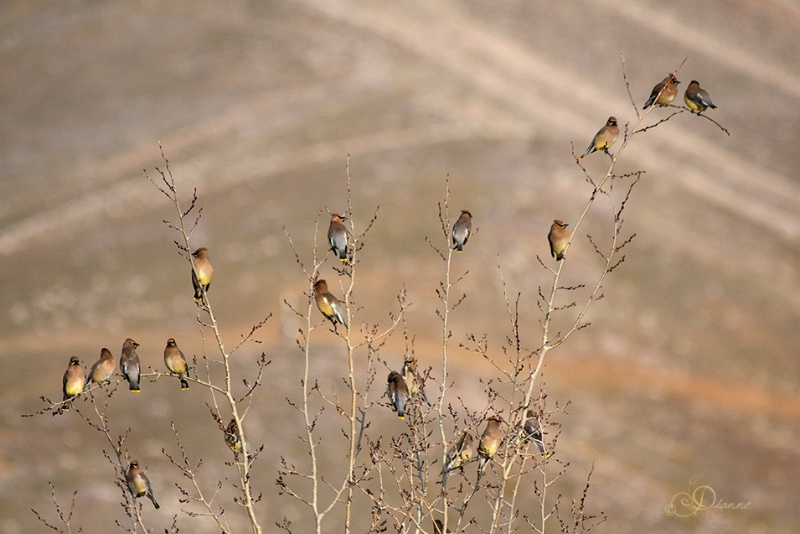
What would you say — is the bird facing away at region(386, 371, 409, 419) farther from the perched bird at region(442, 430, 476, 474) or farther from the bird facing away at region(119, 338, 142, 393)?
the bird facing away at region(119, 338, 142, 393)

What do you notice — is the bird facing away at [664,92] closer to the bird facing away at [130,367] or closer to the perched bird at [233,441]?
the perched bird at [233,441]

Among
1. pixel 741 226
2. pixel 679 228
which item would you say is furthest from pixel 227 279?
pixel 741 226

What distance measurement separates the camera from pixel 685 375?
1283 inches

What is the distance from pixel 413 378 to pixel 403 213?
998 inches

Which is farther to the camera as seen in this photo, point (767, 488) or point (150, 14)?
point (150, 14)

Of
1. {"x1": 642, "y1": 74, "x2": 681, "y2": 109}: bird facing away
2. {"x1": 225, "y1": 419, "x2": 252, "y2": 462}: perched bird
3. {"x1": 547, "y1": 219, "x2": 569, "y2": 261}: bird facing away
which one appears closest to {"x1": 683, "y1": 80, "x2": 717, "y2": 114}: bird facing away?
{"x1": 642, "y1": 74, "x2": 681, "y2": 109}: bird facing away

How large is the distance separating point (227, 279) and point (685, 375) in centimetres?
1425

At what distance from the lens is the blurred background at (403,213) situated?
28156mm

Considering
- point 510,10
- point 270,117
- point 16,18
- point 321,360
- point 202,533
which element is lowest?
point 202,533

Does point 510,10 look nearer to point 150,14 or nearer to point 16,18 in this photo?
point 150,14
